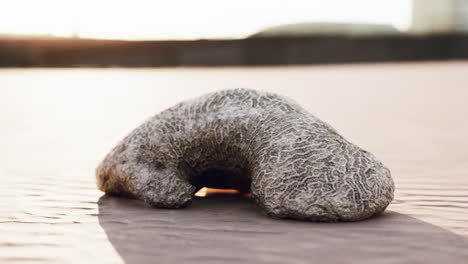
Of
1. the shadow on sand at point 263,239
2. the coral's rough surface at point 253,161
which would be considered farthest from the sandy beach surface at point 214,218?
the coral's rough surface at point 253,161

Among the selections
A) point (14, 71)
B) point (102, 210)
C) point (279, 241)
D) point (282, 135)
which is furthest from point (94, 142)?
point (14, 71)

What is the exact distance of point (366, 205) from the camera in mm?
3543

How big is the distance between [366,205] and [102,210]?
71.9 inches

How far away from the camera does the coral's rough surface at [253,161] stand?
3537 mm

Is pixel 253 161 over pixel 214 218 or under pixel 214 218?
over

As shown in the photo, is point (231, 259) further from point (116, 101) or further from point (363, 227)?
point (116, 101)

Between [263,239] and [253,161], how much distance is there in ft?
2.31

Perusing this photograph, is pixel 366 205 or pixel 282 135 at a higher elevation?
pixel 282 135

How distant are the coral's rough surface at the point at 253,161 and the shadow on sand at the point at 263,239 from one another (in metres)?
0.13

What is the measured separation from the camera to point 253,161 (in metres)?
3.81

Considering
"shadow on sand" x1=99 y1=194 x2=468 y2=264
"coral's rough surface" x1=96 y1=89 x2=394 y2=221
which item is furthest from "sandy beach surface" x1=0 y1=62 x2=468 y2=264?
"coral's rough surface" x1=96 y1=89 x2=394 y2=221

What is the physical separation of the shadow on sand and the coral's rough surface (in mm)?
132

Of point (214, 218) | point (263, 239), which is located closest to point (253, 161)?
point (214, 218)

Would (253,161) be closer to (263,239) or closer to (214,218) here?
(214,218)
